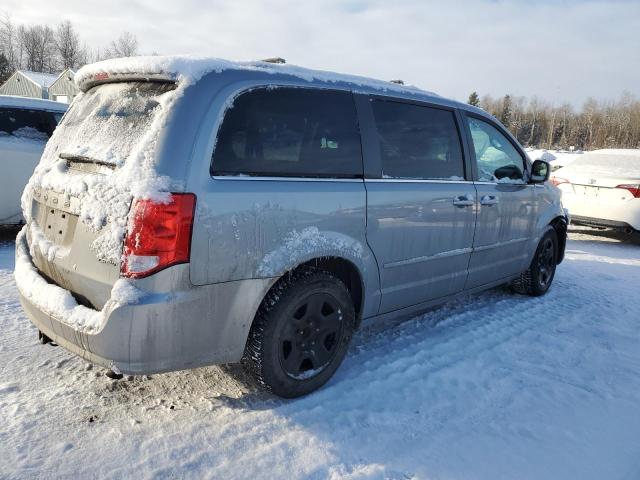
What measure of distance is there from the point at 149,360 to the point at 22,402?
96cm

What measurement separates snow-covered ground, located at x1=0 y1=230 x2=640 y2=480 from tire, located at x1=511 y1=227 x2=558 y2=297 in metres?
1.17

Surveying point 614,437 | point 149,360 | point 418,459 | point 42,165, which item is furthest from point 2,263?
point 614,437

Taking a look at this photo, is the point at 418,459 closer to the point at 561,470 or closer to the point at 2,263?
the point at 561,470

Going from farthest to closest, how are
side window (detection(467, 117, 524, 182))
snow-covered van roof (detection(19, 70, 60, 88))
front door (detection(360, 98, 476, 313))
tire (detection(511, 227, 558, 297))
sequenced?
snow-covered van roof (detection(19, 70, 60, 88)) < tire (detection(511, 227, 558, 297)) < side window (detection(467, 117, 524, 182)) < front door (detection(360, 98, 476, 313))

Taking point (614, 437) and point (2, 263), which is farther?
point (2, 263)

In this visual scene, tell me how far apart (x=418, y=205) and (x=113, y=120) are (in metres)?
1.97

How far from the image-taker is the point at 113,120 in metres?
2.64

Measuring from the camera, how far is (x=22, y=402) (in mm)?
2744

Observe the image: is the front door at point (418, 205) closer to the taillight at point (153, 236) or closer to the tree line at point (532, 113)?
the taillight at point (153, 236)

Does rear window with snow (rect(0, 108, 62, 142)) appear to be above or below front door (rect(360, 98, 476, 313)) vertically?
above

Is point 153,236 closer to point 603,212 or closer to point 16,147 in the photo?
point 16,147

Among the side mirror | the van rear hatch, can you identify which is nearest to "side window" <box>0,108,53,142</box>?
the van rear hatch

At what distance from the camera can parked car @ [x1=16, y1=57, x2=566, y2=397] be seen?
230cm

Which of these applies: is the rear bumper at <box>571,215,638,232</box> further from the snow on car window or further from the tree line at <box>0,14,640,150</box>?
the tree line at <box>0,14,640,150</box>
